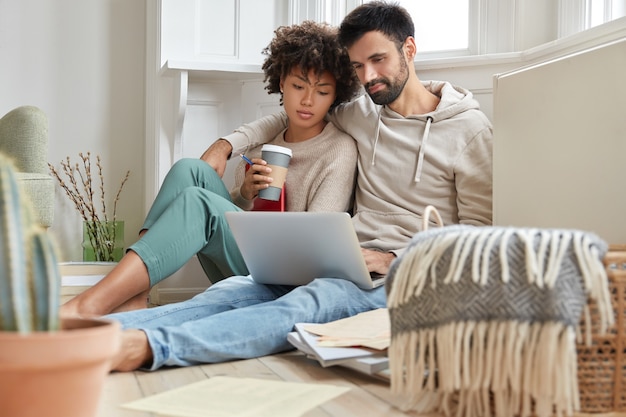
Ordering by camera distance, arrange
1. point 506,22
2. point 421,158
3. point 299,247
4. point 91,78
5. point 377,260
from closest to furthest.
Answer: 1. point 299,247
2. point 377,260
3. point 421,158
4. point 506,22
5. point 91,78

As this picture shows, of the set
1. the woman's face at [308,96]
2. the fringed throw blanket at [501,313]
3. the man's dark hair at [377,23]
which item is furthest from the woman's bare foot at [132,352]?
the man's dark hair at [377,23]

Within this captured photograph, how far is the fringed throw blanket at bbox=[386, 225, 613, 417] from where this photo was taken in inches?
36.9

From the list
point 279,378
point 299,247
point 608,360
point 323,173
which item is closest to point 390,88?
point 323,173

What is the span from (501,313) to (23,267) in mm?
576

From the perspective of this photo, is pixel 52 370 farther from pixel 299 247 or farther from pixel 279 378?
pixel 299 247

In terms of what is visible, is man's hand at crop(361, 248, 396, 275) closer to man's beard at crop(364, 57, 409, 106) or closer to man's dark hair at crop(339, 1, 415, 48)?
man's beard at crop(364, 57, 409, 106)

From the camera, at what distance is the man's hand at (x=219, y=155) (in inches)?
94.7

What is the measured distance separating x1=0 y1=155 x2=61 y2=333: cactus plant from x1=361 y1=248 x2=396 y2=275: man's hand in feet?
3.96

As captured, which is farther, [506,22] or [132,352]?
[506,22]

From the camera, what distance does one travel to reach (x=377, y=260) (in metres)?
1.94

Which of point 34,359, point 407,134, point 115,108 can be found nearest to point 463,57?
point 407,134

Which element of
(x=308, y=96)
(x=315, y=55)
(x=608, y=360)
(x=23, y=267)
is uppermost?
(x=315, y=55)

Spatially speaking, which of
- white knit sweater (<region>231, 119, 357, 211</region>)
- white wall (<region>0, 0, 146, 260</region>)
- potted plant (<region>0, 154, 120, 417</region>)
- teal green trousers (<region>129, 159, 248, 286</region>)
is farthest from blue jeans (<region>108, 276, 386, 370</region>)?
white wall (<region>0, 0, 146, 260</region>)

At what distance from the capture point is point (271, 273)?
1.90m
